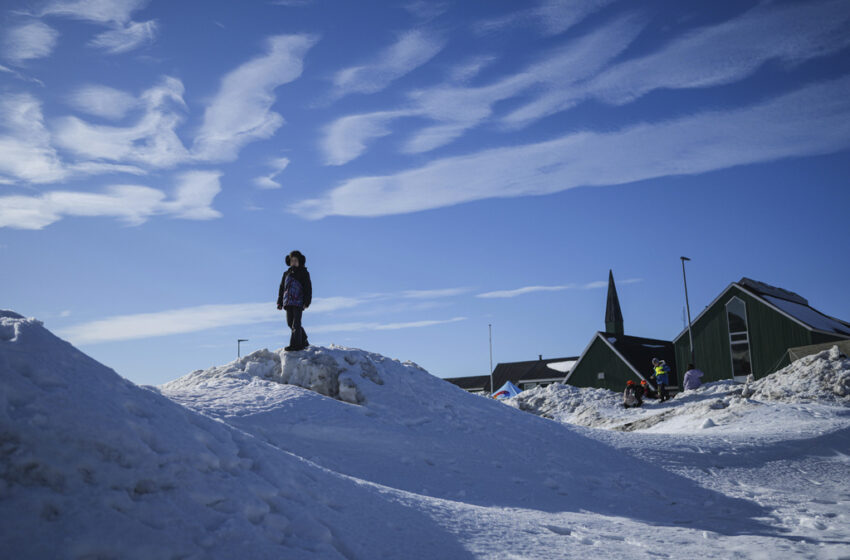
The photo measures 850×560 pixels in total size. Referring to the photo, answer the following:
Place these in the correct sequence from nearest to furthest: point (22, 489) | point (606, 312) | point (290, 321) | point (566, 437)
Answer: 1. point (22, 489)
2. point (566, 437)
3. point (290, 321)
4. point (606, 312)

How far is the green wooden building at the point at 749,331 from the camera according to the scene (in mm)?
26984

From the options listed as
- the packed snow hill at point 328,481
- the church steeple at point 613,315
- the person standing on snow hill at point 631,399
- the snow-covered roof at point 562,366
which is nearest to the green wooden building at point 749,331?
the person standing on snow hill at point 631,399

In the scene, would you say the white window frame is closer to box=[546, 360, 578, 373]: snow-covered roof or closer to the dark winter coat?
box=[546, 360, 578, 373]: snow-covered roof

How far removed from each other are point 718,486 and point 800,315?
74.7 ft

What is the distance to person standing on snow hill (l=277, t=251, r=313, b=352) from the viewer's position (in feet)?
36.6

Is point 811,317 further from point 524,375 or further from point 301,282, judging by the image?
point 301,282

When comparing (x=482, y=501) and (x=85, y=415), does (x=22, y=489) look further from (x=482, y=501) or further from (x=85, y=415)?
(x=482, y=501)

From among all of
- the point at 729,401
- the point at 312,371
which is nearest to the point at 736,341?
the point at 729,401

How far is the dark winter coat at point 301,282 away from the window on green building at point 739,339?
23775mm

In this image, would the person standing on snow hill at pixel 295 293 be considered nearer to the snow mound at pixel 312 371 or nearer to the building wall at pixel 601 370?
the snow mound at pixel 312 371

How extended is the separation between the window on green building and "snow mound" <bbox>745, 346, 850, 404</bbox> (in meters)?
9.97

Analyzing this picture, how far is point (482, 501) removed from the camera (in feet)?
23.9

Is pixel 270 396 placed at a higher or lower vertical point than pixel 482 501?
higher

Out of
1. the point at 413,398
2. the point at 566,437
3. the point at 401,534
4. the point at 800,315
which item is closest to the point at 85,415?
the point at 401,534
